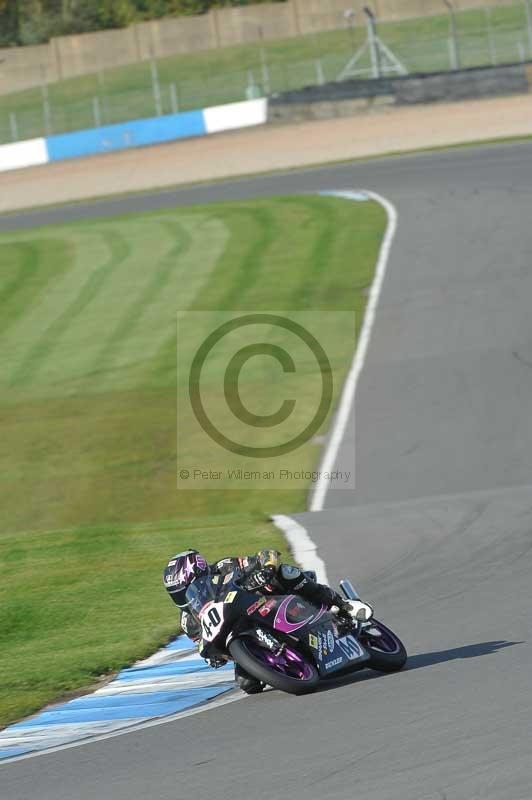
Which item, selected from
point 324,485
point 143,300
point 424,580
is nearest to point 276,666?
point 424,580

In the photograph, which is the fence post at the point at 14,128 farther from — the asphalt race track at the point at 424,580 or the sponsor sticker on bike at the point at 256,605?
the sponsor sticker on bike at the point at 256,605

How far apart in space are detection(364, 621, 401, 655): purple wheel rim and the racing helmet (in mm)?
1029

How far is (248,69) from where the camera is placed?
58.8 metres

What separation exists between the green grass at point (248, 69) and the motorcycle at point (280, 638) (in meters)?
41.2

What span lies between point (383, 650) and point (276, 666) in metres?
0.76

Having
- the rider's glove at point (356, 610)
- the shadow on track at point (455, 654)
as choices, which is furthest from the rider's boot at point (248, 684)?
the shadow on track at point (455, 654)

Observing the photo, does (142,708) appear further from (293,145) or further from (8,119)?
(8,119)

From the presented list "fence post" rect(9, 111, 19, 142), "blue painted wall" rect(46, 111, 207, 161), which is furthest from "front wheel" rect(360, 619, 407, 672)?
"fence post" rect(9, 111, 19, 142)

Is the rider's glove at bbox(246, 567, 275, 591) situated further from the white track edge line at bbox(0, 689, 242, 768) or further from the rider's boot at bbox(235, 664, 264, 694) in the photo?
the white track edge line at bbox(0, 689, 242, 768)

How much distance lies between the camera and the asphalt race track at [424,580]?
5391 millimetres

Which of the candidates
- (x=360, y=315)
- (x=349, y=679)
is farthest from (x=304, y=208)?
(x=349, y=679)

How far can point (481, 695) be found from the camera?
6281mm

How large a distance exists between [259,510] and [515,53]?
35997 millimetres

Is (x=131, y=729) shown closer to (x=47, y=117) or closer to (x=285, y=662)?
(x=285, y=662)
